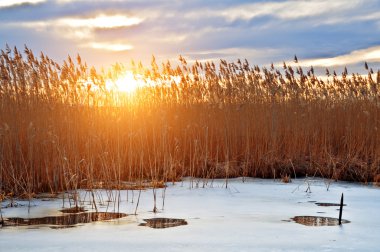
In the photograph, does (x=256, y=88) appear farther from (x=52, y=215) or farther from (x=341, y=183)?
(x=52, y=215)

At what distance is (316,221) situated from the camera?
3.64 meters

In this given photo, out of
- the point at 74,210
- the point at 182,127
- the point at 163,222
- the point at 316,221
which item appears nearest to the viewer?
the point at 163,222

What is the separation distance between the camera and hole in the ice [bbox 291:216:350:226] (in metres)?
3.53

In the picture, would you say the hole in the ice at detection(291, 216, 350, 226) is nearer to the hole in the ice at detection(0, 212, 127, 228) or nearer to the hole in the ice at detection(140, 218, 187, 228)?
the hole in the ice at detection(140, 218, 187, 228)

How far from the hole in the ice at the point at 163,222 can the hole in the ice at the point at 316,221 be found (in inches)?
32.4

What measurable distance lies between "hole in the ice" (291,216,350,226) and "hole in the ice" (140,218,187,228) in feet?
2.70

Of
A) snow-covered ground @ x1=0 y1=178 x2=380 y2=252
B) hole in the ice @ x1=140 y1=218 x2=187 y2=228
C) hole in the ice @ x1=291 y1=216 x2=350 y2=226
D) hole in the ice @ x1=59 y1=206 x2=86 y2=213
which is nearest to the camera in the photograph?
snow-covered ground @ x1=0 y1=178 x2=380 y2=252

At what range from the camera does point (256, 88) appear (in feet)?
24.8

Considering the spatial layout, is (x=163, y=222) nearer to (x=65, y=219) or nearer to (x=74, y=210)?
(x=65, y=219)

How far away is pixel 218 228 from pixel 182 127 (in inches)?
135

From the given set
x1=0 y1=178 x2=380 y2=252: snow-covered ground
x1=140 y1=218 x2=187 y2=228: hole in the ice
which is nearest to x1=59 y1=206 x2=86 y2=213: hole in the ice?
x1=0 y1=178 x2=380 y2=252: snow-covered ground

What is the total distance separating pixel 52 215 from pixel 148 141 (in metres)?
2.79

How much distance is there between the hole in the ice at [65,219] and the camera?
3.54 meters

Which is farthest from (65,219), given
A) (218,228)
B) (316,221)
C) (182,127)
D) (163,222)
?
(182,127)
